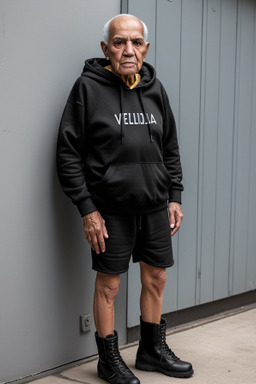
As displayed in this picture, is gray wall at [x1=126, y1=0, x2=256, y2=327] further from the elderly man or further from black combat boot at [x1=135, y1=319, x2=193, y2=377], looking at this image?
the elderly man

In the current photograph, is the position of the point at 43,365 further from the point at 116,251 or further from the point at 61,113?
the point at 61,113

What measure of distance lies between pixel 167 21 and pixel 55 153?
3.97ft

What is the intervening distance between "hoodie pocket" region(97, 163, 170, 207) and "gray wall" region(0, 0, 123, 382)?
35cm

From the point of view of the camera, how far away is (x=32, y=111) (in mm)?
2869

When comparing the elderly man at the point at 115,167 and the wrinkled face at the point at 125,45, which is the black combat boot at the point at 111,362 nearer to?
the elderly man at the point at 115,167

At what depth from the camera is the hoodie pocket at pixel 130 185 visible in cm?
280

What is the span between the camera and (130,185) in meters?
2.82

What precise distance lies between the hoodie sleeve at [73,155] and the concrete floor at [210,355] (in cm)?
85

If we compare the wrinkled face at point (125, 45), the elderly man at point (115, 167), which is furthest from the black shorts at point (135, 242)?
the wrinkled face at point (125, 45)

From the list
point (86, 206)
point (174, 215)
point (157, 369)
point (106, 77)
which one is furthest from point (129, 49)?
point (157, 369)

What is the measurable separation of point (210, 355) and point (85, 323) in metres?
0.72

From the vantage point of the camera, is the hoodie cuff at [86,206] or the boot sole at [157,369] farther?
the boot sole at [157,369]

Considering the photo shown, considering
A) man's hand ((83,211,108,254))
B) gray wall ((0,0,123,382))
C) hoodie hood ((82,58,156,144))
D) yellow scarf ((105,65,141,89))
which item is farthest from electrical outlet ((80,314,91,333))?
yellow scarf ((105,65,141,89))

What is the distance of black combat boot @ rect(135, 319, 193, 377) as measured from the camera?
9.83 feet
